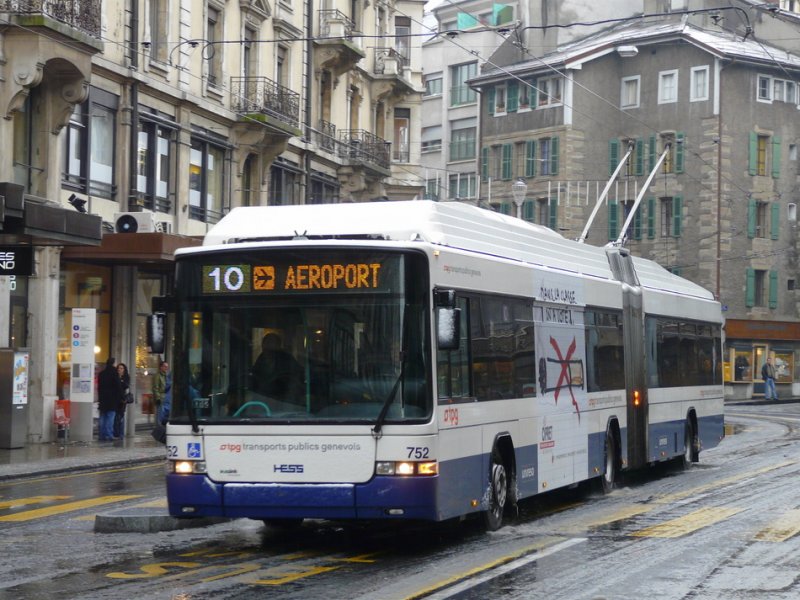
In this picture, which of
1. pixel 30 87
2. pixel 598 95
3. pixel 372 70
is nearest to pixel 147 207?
pixel 30 87

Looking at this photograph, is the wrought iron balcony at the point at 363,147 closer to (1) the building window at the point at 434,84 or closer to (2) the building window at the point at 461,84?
(2) the building window at the point at 461,84

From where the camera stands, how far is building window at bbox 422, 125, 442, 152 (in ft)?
273

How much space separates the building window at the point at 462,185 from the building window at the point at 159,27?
4514cm

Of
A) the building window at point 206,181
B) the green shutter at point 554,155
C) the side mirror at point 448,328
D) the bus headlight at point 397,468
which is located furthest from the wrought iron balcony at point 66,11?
the green shutter at point 554,155

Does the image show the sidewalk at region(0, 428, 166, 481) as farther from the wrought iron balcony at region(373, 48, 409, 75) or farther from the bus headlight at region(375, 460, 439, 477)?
A: the wrought iron balcony at region(373, 48, 409, 75)

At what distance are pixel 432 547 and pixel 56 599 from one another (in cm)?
394

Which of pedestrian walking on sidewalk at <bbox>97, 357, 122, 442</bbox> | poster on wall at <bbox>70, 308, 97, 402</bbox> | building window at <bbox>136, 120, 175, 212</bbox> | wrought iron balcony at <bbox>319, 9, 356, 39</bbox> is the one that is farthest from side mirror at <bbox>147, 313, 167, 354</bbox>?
wrought iron balcony at <bbox>319, 9, 356, 39</bbox>

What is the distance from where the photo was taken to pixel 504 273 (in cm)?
1452

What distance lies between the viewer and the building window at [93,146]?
3047 centimetres

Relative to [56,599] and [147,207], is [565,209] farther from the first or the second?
[56,599]

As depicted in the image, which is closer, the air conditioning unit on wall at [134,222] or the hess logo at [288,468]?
the hess logo at [288,468]

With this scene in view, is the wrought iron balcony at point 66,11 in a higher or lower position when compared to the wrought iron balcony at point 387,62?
lower

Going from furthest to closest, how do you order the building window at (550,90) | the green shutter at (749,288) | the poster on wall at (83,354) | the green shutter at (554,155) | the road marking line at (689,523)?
the building window at (550,90) → the green shutter at (554,155) → the green shutter at (749,288) → the poster on wall at (83,354) → the road marking line at (689,523)

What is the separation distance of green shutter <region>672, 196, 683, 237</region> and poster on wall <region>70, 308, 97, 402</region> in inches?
1649
